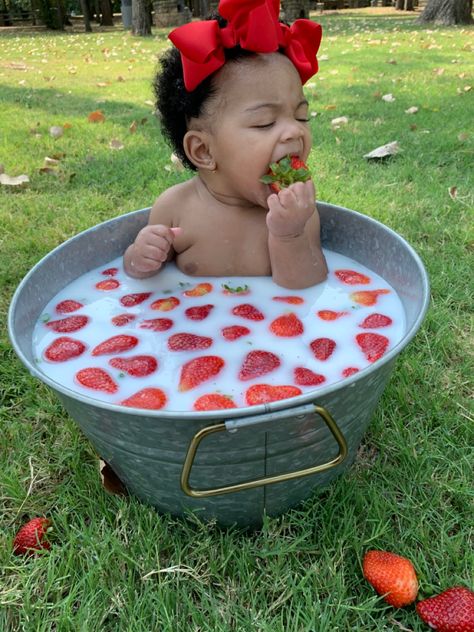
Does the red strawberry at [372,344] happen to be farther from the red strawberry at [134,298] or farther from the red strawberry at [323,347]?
the red strawberry at [134,298]

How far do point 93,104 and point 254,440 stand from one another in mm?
4693

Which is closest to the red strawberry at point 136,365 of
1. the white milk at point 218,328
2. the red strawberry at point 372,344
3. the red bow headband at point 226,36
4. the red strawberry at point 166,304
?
the white milk at point 218,328

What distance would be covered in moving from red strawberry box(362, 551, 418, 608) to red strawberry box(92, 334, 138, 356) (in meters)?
0.82

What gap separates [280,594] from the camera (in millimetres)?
1183

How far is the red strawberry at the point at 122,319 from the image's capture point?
175 centimetres

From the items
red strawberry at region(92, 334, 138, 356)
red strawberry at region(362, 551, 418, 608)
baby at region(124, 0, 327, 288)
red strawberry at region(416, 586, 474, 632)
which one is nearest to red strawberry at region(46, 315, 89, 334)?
red strawberry at region(92, 334, 138, 356)

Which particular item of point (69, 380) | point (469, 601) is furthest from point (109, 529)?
point (469, 601)

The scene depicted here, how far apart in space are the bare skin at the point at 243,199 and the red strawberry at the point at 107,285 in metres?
0.08

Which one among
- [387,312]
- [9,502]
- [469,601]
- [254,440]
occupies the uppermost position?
[254,440]

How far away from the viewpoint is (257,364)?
1443 mm

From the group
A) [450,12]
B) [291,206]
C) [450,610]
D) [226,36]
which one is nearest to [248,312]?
[291,206]

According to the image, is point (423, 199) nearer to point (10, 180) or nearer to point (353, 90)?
point (10, 180)

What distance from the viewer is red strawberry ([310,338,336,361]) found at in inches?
58.8

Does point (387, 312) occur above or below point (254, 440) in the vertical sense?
below
